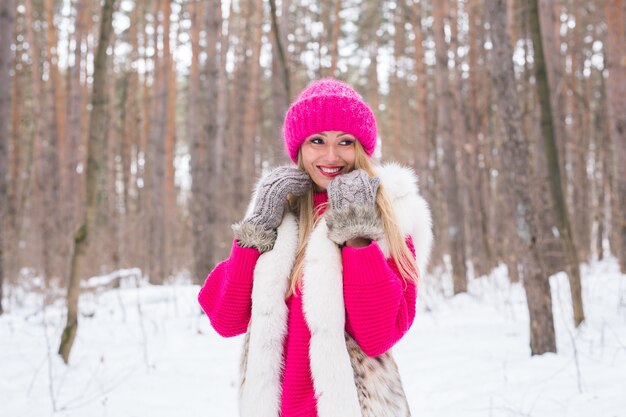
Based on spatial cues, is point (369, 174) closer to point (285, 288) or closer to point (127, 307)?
point (285, 288)

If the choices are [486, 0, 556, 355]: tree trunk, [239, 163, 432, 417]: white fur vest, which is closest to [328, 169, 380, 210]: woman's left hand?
[239, 163, 432, 417]: white fur vest

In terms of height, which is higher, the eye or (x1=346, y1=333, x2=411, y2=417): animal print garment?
the eye

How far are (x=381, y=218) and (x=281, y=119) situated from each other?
714 cm

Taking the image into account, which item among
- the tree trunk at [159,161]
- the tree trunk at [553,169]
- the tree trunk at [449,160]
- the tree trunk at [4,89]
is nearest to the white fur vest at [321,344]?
the tree trunk at [553,169]

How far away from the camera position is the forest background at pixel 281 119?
14.4ft

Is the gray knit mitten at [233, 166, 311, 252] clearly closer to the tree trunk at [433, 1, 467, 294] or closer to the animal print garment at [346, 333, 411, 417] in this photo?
the animal print garment at [346, 333, 411, 417]

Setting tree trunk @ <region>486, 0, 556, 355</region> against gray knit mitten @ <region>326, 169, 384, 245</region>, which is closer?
gray knit mitten @ <region>326, 169, 384, 245</region>

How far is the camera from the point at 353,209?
1583mm

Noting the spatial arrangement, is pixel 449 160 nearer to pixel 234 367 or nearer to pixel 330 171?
pixel 234 367

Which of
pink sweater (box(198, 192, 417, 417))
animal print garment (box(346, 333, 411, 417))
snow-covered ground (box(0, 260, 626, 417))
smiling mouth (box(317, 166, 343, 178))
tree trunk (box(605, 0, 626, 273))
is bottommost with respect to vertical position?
snow-covered ground (box(0, 260, 626, 417))

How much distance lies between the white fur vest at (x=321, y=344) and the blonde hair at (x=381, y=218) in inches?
1.3

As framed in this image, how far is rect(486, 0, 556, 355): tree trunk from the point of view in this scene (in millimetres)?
4121

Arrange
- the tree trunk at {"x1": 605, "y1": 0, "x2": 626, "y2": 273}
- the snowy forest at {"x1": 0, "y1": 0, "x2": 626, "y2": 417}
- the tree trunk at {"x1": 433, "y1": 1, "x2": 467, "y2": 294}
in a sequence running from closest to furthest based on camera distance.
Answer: the snowy forest at {"x1": 0, "y1": 0, "x2": 626, "y2": 417}
the tree trunk at {"x1": 605, "y1": 0, "x2": 626, "y2": 273}
the tree trunk at {"x1": 433, "y1": 1, "x2": 467, "y2": 294}

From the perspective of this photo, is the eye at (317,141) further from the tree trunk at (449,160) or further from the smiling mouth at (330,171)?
the tree trunk at (449,160)
